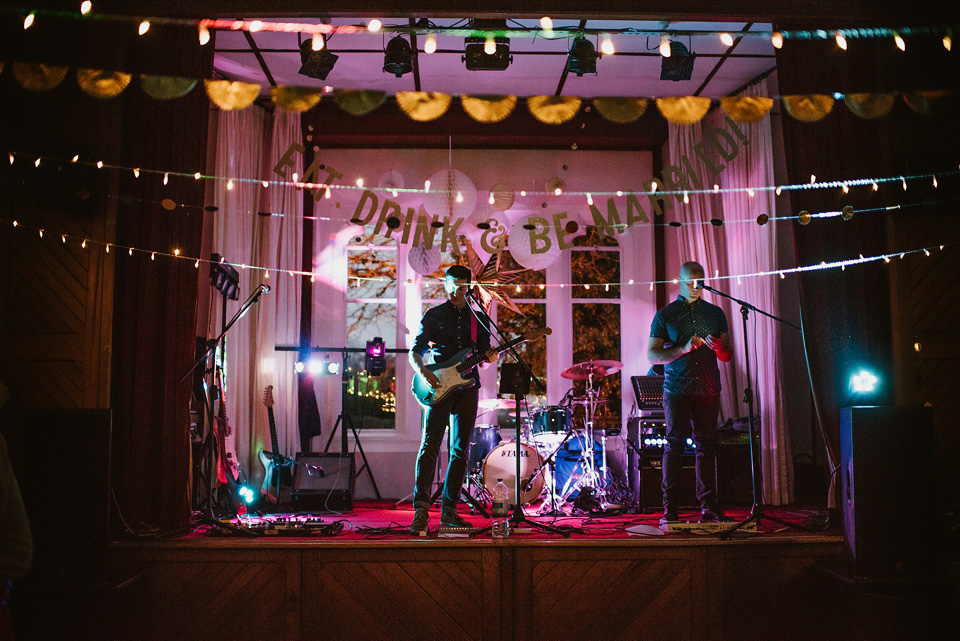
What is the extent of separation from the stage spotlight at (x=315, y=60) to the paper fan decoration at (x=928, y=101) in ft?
14.9

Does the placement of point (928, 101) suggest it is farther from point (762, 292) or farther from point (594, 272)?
point (594, 272)

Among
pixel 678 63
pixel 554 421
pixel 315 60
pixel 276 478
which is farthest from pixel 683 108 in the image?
pixel 276 478

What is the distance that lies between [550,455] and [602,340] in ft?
7.70

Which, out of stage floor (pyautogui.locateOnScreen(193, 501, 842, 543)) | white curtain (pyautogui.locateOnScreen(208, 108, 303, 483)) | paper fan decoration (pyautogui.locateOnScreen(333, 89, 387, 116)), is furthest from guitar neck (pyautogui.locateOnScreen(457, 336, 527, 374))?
white curtain (pyautogui.locateOnScreen(208, 108, 303, 483))

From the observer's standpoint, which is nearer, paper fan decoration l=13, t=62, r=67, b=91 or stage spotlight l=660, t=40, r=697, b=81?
paper fan decoration l=13, t=62, r=67, b=91

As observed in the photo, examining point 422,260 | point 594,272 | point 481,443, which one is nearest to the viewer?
point 481,443

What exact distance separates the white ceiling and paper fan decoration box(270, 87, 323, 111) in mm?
2945

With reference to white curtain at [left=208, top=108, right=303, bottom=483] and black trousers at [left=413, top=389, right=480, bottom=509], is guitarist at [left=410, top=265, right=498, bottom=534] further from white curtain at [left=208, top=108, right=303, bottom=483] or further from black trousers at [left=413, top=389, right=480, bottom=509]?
white curtain at [left=208, top=108, right=303, bottom=483]

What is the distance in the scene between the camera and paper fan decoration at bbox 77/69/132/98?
14.7 ft

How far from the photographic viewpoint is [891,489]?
4.41m

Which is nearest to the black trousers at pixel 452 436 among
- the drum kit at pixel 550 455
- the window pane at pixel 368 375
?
the drum kit at pixel 550 455

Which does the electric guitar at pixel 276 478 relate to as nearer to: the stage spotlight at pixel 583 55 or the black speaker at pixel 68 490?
the black speaker at pixel 68 490

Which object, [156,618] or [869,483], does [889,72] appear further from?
[156,618]

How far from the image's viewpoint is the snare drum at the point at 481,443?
291 inches
